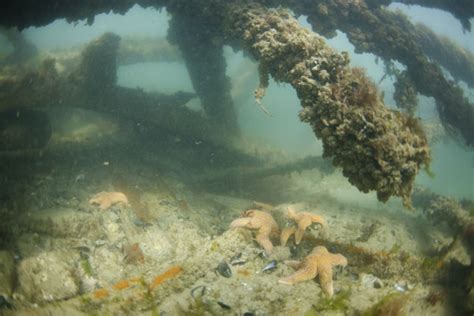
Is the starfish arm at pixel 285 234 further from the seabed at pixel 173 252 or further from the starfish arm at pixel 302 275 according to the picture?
the starfish arm at pixel 302 275

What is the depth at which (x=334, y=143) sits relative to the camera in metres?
4.78

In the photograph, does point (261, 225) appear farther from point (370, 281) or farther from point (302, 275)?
point (370, 281)

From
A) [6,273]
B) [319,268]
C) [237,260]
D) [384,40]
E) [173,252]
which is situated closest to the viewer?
[6,273]

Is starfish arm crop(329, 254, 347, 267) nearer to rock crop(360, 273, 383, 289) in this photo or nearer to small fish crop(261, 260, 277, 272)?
rock crop(360, 273, 383, 289)

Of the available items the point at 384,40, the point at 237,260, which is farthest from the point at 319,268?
the point at 384,40

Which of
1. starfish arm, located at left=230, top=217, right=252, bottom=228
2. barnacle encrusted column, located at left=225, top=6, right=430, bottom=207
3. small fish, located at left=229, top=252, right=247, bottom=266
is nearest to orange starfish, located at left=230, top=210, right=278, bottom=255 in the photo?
starfish arm, located at left=230, top=217, right=252, bottom=228

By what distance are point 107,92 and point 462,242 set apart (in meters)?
10.3

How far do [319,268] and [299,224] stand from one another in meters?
1.32

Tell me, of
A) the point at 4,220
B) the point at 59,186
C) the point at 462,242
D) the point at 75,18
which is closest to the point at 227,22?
the point at 75,18

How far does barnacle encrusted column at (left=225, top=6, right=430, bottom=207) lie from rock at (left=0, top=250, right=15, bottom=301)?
4.56 meters

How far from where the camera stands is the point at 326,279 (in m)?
4.59

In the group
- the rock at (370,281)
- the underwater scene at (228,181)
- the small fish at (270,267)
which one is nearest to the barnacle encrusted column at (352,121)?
the underwater scene at (228,181)

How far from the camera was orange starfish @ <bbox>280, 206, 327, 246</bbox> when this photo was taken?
18.7ft

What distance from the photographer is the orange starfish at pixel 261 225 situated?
5475mm
